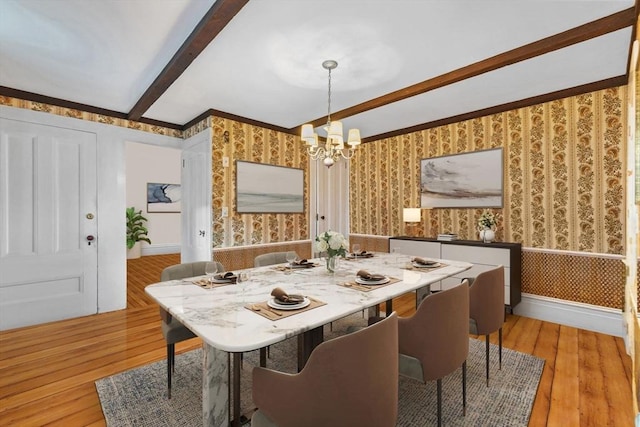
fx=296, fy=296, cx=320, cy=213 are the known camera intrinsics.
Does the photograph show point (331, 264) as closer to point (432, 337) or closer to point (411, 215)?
point (432, 337)

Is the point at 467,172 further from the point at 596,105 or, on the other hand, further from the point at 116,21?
the point at 116,21

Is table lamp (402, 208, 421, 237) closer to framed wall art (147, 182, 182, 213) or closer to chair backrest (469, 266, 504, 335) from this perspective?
chair backrest (469, 266, 504, 335)

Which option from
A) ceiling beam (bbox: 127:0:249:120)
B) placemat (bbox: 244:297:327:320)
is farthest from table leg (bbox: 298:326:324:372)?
ceiling beam (bbox: 127:0:249:120)

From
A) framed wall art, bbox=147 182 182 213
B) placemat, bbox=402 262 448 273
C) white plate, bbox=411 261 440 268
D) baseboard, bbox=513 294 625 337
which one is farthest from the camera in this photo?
framed wall art, bbox=147 182 182 213

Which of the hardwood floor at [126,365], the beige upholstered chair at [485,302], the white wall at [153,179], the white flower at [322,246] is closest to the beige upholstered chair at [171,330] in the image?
the hardwood floor at [126,365]

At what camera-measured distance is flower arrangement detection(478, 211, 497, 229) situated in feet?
12.2

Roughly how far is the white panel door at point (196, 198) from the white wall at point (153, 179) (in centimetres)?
388

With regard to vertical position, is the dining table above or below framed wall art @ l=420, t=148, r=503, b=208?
below

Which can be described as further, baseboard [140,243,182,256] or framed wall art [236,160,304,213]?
baseboard [140,243,182,256]

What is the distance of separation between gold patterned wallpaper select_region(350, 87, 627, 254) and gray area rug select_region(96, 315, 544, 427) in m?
1.63

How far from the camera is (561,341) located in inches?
113

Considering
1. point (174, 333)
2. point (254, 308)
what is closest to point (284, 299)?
point (254, 308)

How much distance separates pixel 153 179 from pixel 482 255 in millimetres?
7766

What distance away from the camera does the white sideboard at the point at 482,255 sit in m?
3.38
